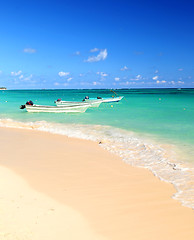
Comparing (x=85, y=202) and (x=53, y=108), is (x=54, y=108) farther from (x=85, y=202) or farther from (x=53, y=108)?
(x=85, y=202)

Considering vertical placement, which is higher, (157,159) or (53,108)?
(53,108)

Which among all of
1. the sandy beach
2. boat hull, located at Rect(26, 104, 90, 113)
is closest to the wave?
the sandy beach

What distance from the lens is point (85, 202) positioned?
17.6 feet

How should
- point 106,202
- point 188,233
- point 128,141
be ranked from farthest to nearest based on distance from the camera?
point 128,141, point 106,202, point 188,233

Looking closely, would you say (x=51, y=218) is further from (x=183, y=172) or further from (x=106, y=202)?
(x=183, y=172)

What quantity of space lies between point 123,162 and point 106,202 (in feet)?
10.9

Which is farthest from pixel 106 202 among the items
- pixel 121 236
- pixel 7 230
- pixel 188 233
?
pixel 7 230

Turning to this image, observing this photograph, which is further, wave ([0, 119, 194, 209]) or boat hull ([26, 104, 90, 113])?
boat hull ([26, 104, 90, 113])

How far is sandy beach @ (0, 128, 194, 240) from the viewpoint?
418cm

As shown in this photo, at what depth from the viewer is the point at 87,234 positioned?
4133 mm

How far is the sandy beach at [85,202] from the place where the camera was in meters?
4.18

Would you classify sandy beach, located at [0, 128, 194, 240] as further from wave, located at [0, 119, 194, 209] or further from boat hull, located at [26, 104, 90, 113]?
boat hull, located at [26, 104, 90, 113]

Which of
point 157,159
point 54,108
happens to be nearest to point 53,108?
point 54,108

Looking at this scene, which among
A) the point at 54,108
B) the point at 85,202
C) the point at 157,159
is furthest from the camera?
the point at 54,108
